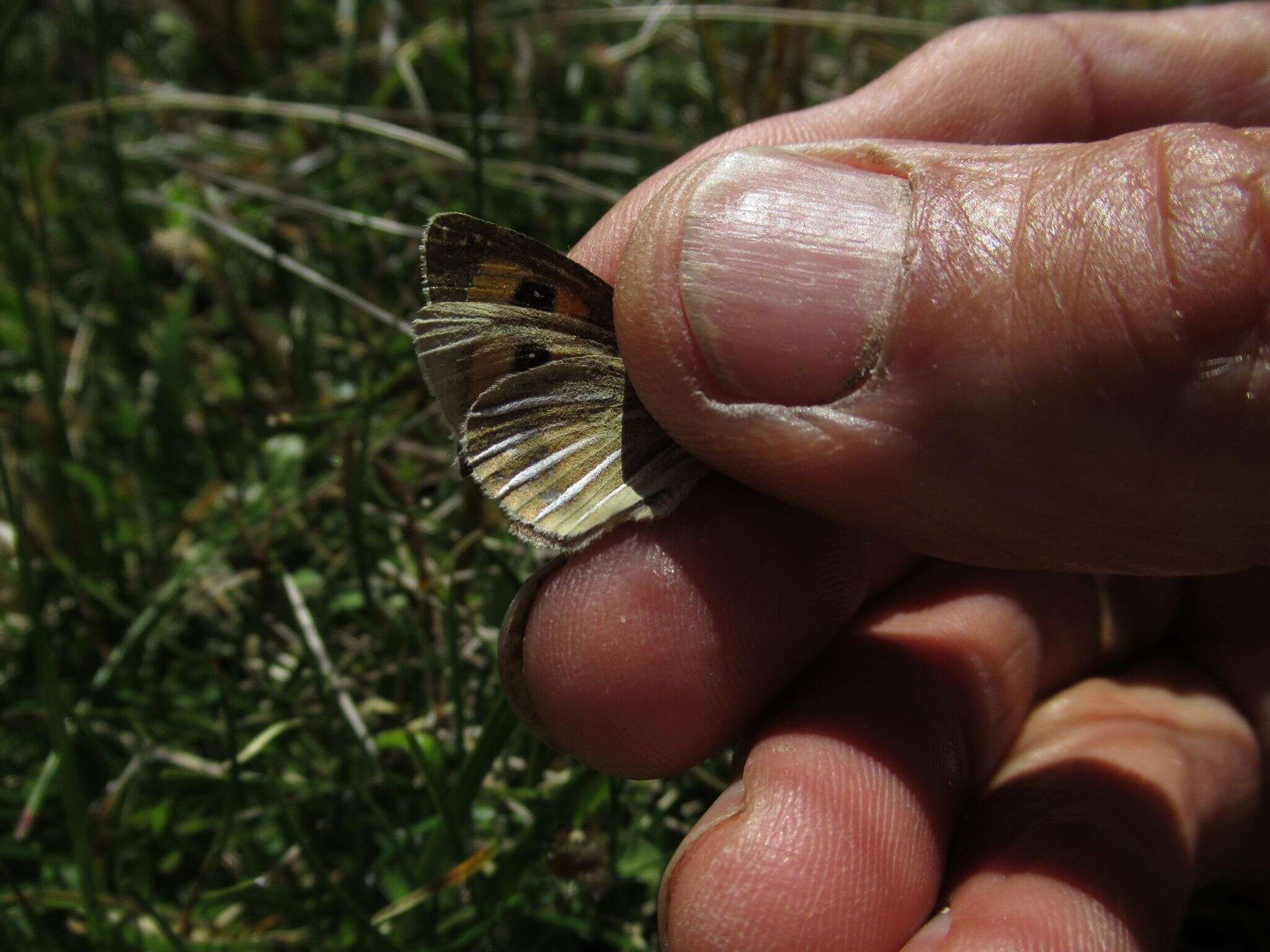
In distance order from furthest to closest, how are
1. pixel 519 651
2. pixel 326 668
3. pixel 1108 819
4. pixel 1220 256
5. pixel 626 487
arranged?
pixel 326 668, pixel 1108 819, pixel 519 651, pixel 626 487, pixel 1220 256

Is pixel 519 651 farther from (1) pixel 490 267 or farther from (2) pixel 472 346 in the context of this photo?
(1) pixel 490 267

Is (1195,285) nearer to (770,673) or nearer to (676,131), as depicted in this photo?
(770,673)

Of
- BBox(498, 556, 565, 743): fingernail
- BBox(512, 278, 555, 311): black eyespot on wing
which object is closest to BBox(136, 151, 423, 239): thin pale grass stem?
BBox(512, 278, 555, 311): black eyespot on wing

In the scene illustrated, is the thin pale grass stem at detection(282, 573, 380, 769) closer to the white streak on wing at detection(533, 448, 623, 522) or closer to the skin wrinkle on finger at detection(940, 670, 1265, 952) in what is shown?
the white streak on wing at detection(533, 448, 623, 522)

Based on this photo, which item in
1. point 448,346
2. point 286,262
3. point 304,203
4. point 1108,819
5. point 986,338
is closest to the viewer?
point 986,338

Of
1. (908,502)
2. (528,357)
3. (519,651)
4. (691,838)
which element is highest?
Answer: (528,357)

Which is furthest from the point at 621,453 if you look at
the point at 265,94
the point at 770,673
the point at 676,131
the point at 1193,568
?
the point at 265,94

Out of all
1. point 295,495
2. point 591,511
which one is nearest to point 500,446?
point 591,511
